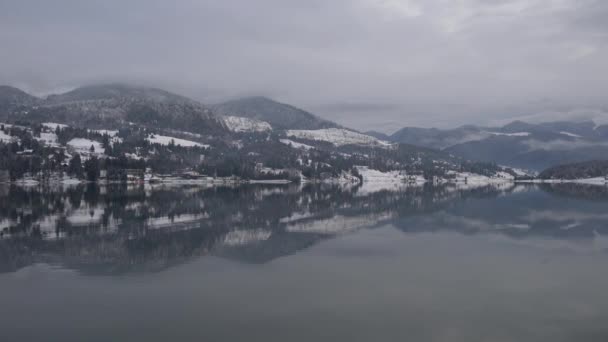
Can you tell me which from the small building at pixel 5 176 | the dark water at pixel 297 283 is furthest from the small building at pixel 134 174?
the dark water at pixel 297 283

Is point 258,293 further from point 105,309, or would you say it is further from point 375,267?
point 375,267

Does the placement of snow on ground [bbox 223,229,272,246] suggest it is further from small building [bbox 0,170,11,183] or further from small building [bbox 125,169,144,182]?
small building [bbox 125,169,144,182]

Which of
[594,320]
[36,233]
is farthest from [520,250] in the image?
[36,233]

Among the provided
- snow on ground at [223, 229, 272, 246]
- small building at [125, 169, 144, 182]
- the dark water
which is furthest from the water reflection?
small building at [125, 169, 144, 182]

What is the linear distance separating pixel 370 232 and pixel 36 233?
97.7 ft

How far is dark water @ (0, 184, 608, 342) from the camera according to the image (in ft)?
59.6

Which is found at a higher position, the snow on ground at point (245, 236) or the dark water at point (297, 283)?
the snow on ground at point (245, 236)

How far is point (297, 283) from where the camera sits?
25.4 meters

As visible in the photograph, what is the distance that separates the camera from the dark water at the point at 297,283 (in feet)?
59.6

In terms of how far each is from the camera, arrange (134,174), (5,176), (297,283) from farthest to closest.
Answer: (134,174) → (5,176) → (297,283)

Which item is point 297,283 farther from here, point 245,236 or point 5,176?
point 5,176

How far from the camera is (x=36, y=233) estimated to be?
134 ft

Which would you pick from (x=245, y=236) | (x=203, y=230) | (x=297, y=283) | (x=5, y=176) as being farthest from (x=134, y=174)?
(x=297, y=283)

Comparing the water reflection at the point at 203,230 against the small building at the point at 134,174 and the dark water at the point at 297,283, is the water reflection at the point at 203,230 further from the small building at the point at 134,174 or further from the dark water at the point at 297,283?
the small building at the point at 134,174
